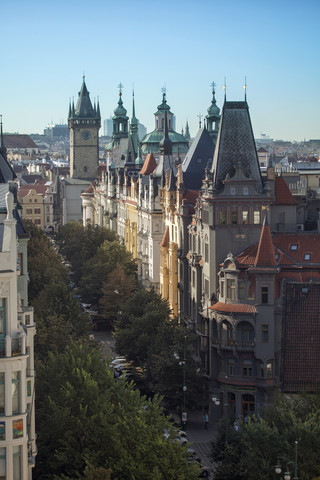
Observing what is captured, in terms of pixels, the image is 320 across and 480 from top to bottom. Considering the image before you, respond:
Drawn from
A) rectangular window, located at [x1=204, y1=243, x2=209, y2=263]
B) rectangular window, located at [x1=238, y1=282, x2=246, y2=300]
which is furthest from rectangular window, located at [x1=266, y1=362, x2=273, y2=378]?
rectangular window, located at [x1=204, y1=243, x2=209, y2=263]

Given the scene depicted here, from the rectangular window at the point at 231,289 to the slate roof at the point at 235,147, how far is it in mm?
8934

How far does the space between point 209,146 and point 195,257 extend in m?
21.5

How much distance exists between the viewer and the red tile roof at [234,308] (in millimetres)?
81438

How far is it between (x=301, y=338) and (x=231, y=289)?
7.79m

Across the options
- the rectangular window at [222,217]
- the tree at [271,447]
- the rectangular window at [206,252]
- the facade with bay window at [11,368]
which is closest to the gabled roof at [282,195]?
the rectangular window at [206,252]

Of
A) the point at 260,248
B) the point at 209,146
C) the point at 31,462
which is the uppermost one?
the point at 209,146

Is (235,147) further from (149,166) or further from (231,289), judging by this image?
(149,166)

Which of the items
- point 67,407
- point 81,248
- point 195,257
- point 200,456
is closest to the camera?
point 67,407

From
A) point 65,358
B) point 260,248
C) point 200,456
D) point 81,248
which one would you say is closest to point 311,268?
point 260,248

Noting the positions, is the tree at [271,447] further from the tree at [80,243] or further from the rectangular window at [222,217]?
the tree at [80,243]

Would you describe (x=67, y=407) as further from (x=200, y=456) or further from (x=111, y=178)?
(x=111, y=178)

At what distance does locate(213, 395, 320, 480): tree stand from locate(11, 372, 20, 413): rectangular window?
1561 centimetres

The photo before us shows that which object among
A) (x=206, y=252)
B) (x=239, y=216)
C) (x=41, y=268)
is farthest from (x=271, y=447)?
(x=41, y=268)

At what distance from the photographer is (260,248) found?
8100 centimetres
